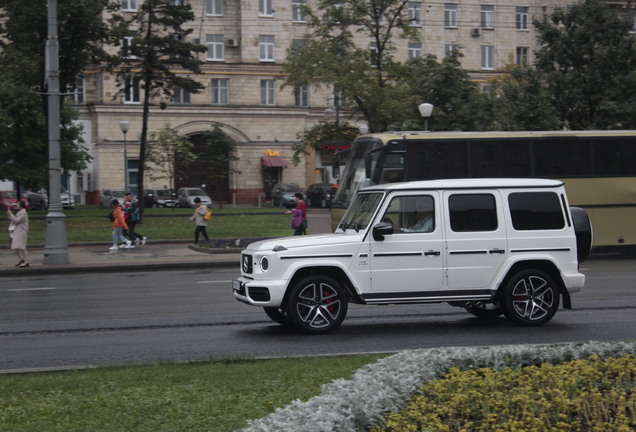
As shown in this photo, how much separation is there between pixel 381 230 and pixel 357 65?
3269cm

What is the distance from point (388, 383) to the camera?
6242 mm

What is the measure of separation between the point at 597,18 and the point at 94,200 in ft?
144

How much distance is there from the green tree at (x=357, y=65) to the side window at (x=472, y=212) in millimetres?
29385

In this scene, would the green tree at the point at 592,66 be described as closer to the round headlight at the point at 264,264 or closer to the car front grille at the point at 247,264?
the car front grille at the point at 247,264

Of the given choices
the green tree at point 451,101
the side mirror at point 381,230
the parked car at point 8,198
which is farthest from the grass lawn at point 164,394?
the parked car at point 8,198

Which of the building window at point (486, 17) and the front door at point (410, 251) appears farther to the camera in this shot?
the building window at point (486, 17)

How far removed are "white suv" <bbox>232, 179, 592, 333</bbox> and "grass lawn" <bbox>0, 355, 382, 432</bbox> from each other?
216cm

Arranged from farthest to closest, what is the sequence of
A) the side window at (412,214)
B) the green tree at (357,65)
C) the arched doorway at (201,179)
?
the arched doorway at (201,179) → the green tree at (357,65) → the side window at (412,214)

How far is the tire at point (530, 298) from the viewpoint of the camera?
12.2 meters

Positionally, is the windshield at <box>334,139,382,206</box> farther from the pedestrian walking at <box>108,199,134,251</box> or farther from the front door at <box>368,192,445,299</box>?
the front door at <box>368,192,445,299</box>

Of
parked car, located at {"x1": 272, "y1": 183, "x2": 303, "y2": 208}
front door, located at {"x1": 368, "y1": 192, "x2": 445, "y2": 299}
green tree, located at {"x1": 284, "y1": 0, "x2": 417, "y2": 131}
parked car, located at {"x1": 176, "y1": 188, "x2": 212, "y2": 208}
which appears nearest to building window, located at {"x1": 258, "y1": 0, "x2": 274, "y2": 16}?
parked car, located at {"x1": 272, "y1": 183, "x2": 303, "y2": 208}

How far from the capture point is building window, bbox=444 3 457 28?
231 feet

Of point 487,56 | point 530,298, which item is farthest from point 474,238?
point 487,56

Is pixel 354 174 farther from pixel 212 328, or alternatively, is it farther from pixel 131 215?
pixel 212 328
